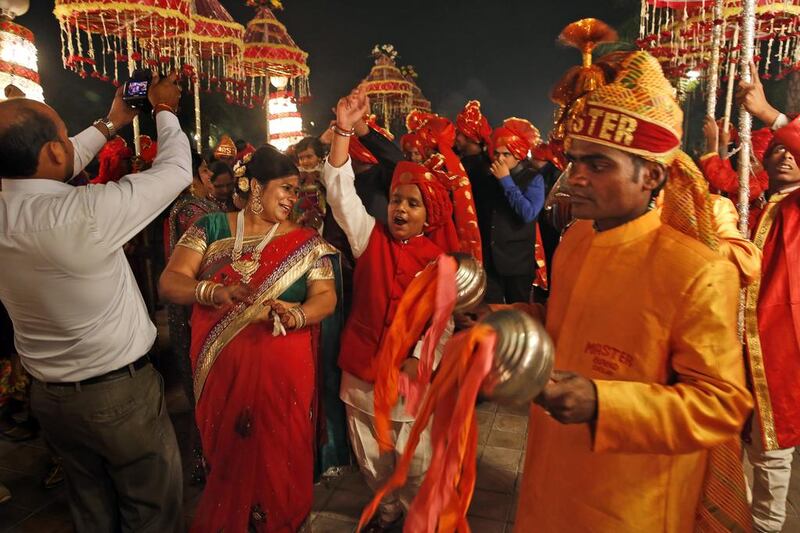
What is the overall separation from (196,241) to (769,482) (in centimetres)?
341

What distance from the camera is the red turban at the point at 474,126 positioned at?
15.8 ft

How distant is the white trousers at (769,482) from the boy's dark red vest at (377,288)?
81.7 inches

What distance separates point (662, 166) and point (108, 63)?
2049 centimetres

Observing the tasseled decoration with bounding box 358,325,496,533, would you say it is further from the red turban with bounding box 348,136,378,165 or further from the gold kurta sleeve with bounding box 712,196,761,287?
the red turban with bounding box 348,136,378,165

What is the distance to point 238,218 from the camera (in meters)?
2.64

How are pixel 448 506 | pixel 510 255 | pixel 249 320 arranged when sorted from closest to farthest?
pixel 448 506, pixel 249 320, pixel 510 255

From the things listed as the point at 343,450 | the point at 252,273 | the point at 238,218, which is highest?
the point at 238,218

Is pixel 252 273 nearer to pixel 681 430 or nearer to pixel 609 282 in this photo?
pixel 609 282

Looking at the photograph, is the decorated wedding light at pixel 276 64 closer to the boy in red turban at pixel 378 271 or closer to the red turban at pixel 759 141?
the boy in red turban at pixel 378 271

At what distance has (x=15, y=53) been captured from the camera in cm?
415

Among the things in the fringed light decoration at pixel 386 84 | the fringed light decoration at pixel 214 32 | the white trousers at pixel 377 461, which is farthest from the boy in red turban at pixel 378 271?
the fringed light decoration at pixel 386 84

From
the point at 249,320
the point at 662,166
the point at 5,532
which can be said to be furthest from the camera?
the point at 5,532

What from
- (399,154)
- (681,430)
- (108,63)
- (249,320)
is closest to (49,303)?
(249,320)

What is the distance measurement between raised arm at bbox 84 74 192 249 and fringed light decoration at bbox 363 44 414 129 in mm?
14718
